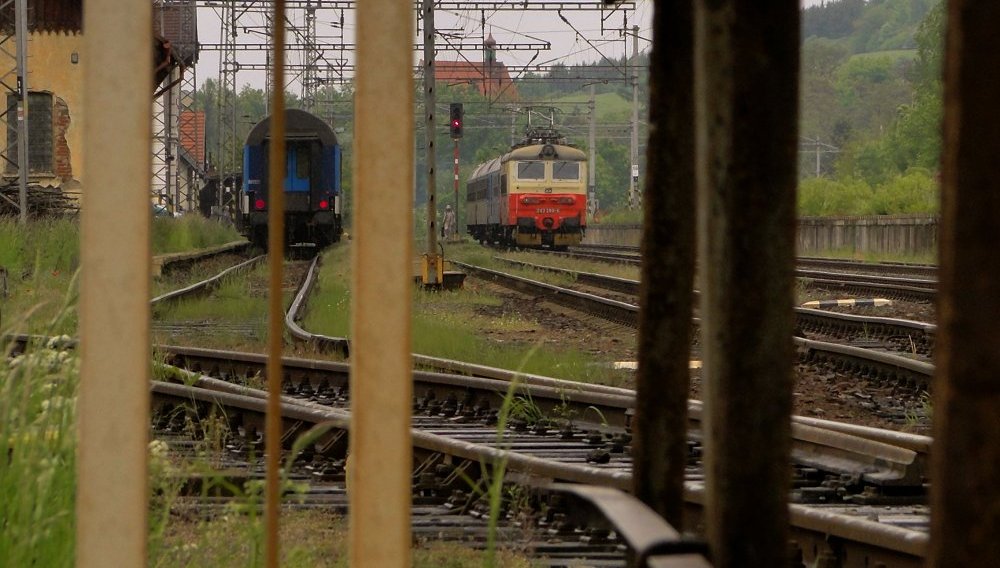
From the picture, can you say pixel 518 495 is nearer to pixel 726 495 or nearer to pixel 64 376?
pixel 64 376

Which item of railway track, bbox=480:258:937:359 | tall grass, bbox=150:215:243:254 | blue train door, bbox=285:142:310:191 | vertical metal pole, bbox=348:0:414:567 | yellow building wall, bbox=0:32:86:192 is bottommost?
railway track, bbox=480:258:937:359

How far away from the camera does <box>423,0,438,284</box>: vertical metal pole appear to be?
18.7 metres

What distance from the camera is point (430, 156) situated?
62.0 ft

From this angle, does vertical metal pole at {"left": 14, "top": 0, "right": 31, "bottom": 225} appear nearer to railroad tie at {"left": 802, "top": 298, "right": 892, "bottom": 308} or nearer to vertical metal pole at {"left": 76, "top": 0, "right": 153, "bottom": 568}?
railroad tie at {"left": 802, "top": 298, "right": 892, "bottom": 308}

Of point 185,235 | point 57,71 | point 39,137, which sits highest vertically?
point 57,71

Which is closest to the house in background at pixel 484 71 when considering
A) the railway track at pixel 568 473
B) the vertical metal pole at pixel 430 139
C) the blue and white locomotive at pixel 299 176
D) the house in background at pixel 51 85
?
the blue and white locomotive at pixel 299 176

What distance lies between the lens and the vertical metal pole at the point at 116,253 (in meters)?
2.22

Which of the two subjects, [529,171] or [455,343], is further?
[529,171]

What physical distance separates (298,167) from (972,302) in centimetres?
2990

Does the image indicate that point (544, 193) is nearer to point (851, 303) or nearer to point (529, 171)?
point (529, 171)

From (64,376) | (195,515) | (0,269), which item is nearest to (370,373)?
(64,376)

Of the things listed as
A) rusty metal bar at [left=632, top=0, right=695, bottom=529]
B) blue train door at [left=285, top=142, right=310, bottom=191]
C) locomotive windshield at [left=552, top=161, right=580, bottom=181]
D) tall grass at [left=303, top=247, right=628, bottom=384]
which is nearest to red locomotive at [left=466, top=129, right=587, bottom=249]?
locomotive windshield at [left=552, top=161, right=580, bottom=181]

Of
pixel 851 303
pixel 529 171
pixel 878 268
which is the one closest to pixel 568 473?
pixel 851 303

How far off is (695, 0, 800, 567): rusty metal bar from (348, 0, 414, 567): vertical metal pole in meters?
0.46
